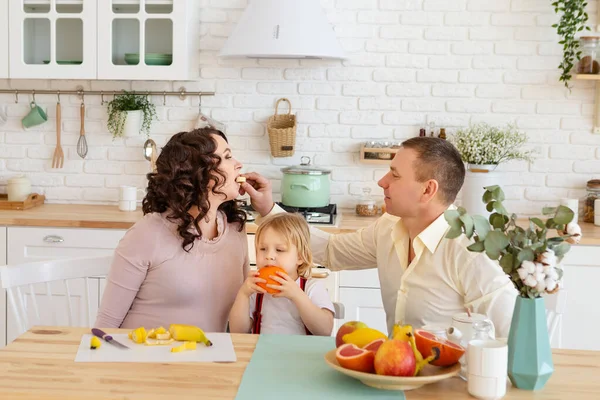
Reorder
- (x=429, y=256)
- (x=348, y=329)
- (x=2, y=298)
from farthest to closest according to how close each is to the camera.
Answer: (x=2, y=298)
(x=429, y=256)
(x=348, y=329)

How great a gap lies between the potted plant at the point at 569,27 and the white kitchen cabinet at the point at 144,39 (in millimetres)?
1826

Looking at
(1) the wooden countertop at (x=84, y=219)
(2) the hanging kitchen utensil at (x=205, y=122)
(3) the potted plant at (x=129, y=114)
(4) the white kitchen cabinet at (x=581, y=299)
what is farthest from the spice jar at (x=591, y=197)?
(3) the potted plant at (x=129, y=114)

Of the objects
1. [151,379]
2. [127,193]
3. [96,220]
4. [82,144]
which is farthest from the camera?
[82,144]

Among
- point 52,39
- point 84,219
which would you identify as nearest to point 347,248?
point 84,219

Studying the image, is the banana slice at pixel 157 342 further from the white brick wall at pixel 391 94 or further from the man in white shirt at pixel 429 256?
the white brick wall at pixel 391 94

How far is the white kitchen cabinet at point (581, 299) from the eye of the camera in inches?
150

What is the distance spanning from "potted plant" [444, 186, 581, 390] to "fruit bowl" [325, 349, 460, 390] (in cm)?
15

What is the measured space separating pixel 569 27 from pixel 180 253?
98.9 inches

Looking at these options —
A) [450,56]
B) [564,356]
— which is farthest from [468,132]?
[564,356]

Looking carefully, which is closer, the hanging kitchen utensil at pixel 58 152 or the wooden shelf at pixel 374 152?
the wooden shelf at pixel 374 152

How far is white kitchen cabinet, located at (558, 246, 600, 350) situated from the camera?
3.80m

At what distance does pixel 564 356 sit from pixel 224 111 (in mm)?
2736

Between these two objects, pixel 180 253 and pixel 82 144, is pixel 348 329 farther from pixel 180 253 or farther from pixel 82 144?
pixel 82 144

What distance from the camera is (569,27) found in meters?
4.12
